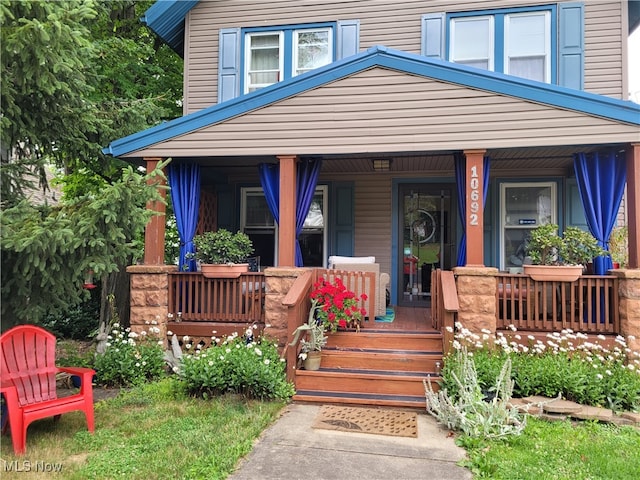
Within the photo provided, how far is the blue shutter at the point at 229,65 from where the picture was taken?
834cm

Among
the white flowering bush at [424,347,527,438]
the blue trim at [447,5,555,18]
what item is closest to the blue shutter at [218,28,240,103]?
the blue trim at [447,5,555,18]

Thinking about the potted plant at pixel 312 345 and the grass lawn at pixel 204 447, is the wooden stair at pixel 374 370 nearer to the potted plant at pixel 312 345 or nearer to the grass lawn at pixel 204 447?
the potted plant at pixel 312 345

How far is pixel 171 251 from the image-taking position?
36.5 ft

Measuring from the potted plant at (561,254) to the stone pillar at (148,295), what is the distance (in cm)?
488

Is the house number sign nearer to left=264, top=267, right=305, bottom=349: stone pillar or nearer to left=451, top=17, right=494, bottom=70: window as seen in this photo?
left=264, top=267, right=305, bottom=349: stone pillar

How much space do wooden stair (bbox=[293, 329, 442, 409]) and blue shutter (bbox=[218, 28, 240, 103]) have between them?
5.10 metres

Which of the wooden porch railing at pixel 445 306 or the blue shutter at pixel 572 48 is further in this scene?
the blue shutter at pixel 572 48

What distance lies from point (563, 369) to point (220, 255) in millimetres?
4450

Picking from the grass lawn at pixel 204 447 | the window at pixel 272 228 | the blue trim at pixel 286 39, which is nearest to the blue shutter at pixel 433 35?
Result: the blue trim at pixel 286 39

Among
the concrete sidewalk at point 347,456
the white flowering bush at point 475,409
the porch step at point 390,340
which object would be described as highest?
the porch step at point 390,340

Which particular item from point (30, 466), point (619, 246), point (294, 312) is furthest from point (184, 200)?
point (619, 246)

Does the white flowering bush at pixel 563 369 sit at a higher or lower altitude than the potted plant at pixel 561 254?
lower

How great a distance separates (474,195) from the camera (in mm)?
5539

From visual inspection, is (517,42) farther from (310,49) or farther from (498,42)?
(310,49)
